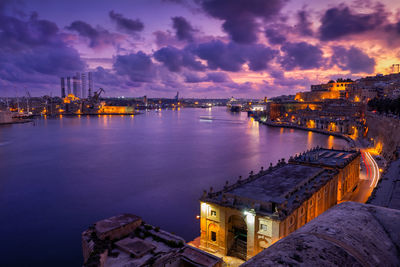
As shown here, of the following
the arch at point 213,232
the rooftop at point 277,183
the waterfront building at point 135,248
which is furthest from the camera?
the rooftop at point 277,183

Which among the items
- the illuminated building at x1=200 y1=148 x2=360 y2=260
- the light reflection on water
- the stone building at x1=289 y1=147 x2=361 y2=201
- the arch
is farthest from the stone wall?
the arch

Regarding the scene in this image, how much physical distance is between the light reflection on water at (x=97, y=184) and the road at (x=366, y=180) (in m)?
14.3

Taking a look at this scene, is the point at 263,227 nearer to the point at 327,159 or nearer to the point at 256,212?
the point at 256,212

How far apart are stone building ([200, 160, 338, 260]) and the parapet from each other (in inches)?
494

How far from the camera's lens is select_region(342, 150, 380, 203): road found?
25031 millimetres

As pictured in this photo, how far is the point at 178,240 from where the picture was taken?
15.4 metres

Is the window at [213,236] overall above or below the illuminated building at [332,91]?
below

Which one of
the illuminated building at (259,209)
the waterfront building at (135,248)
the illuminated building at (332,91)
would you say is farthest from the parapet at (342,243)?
the illuminated building at (332,91)

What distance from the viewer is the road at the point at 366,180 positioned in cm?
2503

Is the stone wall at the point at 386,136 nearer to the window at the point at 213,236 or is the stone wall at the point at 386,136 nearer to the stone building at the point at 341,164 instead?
the stone building at the point at 341,164

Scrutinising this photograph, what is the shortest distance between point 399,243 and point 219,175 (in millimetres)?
36435

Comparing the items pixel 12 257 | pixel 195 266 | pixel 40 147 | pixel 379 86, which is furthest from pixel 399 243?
pixel 379 86

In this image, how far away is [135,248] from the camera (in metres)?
14.3

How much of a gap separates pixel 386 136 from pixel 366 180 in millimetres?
16971
